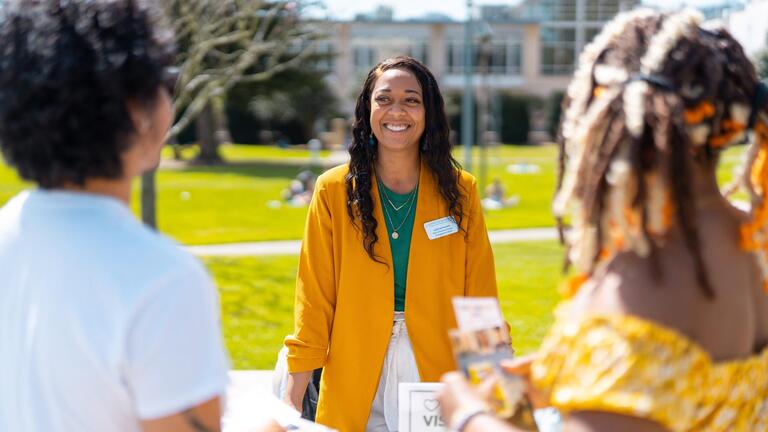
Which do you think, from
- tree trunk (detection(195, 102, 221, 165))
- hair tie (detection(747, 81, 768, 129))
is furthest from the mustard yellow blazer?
tree trunk (detection(195, 102, 221, 165))

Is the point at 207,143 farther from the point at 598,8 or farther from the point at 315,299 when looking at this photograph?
the point at 598,8

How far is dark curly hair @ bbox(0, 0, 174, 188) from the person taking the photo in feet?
4.69

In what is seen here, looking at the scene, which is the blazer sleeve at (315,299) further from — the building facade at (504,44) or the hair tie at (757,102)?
the building facade at (504,44)

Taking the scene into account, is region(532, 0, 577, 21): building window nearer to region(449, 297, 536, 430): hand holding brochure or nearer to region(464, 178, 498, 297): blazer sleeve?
region(464, 178, 498, 297): blazer sleeve

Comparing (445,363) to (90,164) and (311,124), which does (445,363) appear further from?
(311,124)

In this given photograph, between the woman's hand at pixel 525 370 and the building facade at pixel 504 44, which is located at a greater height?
the woman's hand at pixel 525 370

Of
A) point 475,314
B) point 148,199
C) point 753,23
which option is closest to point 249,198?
point 148,199

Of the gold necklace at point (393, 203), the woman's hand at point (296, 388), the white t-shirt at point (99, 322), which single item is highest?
the white t-shirt at point (99, 322)

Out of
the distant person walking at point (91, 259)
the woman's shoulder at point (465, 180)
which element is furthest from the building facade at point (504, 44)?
the distant person walking at point (91, 259)

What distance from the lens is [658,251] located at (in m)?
1.55

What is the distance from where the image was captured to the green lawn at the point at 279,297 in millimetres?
7215

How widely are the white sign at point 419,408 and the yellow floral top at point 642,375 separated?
1234 millimetres

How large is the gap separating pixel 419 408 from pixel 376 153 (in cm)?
105

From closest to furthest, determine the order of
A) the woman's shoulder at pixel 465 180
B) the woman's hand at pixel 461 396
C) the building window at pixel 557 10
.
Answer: the woman's hand at pixel 461 396 → the woman's shoulder at pixel 465 180 → the building window at pixel 557 10
